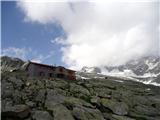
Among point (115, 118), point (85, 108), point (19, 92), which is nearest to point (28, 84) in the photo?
point (19, 92)

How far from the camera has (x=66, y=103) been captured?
56.8 metres

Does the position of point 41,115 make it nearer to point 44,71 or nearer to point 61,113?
point 61,113

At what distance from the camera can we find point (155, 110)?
6781 cm

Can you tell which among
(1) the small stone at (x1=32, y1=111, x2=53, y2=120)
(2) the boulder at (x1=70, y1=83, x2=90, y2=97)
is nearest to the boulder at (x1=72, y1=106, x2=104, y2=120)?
(1) the small stone at (x1=32, y1=111, x2=53, y2=120)

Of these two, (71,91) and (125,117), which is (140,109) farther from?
(71,91)

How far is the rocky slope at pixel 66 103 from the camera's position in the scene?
49.3 m

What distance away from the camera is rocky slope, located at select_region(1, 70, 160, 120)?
49.3m

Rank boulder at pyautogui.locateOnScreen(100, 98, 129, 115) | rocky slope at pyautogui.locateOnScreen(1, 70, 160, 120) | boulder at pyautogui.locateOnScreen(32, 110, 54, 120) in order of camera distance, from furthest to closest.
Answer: boulder at pyautogui.locateOnScreen(100, 98, 129, 115) < rocky slope at pyautogui.locateOnScreen(1, 70, 160, 120) < boulder at pyautogui.locateOnScreen(32, 110, 54, 120)

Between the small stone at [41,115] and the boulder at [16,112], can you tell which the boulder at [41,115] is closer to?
the small stone at [41,115]

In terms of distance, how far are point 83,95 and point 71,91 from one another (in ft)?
11.5

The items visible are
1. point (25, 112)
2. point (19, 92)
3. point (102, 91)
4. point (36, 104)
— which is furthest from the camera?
point (102, 91)

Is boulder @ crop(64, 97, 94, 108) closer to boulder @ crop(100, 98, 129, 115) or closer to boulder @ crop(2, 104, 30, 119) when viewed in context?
boulder @ crop(100, 98, 129, 115)

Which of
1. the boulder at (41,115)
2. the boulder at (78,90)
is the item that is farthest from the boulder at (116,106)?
the boulder at (41,115)

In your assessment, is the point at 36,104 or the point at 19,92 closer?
the point at 36,104
